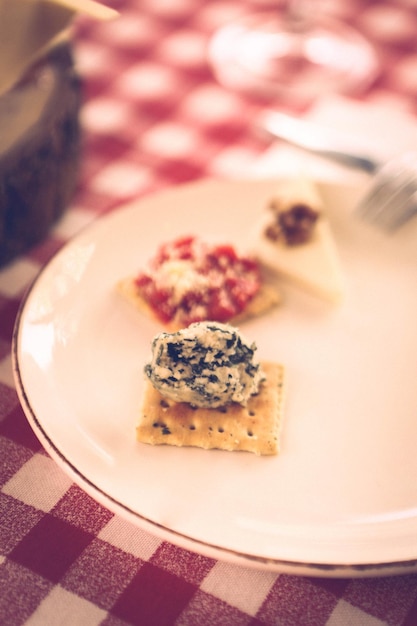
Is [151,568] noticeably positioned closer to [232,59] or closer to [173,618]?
[173,618]

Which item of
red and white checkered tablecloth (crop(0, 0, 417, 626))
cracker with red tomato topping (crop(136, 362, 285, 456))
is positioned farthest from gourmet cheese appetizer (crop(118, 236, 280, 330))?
red and white checkered tablecloth (crop(0, 0, 417, 626))

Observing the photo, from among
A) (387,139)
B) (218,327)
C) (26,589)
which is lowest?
(387,139)

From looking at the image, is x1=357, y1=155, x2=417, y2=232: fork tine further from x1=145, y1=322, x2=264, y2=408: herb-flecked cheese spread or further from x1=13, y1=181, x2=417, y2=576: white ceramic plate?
x1=145, y1=322, x2=264, y2=408: herb-flecked cheese spread

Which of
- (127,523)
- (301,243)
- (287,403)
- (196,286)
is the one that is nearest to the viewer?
(127,523)

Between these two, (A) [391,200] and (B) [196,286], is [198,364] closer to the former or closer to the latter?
(B) [196,286]

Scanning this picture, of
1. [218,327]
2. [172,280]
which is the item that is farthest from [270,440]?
[172,280]

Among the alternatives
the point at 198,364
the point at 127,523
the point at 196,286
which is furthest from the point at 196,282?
the point at 127,523

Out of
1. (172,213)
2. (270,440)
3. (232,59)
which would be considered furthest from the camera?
(232,59)
